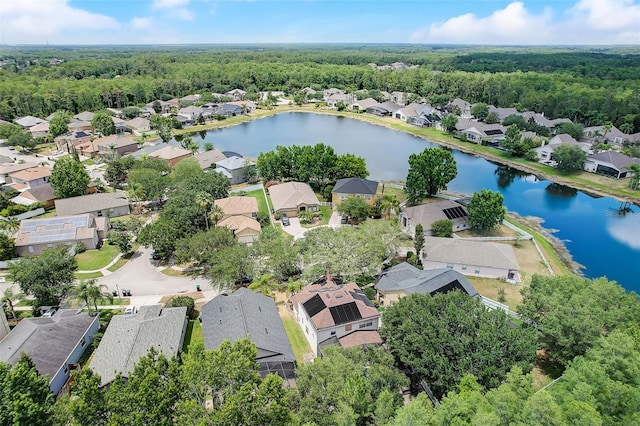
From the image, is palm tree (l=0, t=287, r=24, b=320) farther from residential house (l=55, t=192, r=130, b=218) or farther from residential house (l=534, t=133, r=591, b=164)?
residential house (l=534, t=133, r=591, b=164)

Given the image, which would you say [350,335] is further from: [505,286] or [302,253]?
[505,286]

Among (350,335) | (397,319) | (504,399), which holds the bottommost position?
(350,335)

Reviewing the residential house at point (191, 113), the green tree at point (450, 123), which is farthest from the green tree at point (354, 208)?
the residential house at point (191, 113)

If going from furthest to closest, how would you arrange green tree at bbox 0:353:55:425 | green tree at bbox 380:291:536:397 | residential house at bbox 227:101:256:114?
residential house at bbox 227:101:256:114
green tree at bbox 380:291:536:397
green tree at bbox 0:353:55:425

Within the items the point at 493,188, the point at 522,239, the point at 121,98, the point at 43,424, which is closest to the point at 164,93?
the point at 121,98

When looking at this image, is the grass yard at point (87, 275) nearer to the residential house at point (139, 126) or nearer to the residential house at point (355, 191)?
the residential house at point (355, 191)

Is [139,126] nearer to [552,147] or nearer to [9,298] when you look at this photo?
[9,298]

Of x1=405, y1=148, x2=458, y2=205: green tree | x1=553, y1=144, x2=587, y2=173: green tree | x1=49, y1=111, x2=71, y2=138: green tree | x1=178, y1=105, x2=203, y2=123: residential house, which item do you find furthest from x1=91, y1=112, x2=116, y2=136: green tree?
x1=553, y1=144, x2=587, y2=173: green tree
